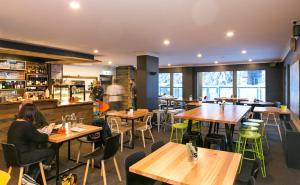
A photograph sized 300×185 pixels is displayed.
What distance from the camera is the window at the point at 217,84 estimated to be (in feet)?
34.3

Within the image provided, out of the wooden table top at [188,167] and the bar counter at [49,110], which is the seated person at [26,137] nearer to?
the wooden table top at [188,167]

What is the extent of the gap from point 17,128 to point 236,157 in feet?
9.02

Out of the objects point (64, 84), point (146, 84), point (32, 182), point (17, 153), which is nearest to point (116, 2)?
point (17, 153)

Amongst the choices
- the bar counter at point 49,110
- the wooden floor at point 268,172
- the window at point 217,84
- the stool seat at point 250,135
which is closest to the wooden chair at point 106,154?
the wooden floor at point 268,172

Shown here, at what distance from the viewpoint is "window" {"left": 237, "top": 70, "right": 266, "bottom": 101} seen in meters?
9.65

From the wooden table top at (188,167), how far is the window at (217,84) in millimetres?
9047

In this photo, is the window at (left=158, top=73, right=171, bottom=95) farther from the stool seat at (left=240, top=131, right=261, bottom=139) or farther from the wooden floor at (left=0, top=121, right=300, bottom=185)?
the stool seat at (left=240, top=131, right=261, bottom=139)

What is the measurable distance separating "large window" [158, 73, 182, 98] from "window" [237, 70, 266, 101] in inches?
132

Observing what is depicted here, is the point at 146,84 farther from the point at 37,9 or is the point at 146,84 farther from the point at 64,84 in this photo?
the point at 37,9

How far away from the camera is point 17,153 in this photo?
2.44 m

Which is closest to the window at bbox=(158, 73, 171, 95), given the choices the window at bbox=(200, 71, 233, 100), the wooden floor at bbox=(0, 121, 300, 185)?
the window at bbox=(200, 71, 233, 100)

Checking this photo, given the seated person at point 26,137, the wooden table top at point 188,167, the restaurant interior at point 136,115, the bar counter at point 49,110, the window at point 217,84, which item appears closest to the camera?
the wooden table top at point 188,167

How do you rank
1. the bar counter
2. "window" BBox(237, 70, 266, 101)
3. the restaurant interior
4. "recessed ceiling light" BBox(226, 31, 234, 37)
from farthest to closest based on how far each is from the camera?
"window" BBox(237, 70, 266, 101) → the bar counter → "recessed ceiling light" BBox(226, 31, 234, 37) → the restaurant interior

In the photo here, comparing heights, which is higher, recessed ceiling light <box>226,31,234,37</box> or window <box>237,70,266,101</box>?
recessed ceiling light <box>226,31,234,37</box>
